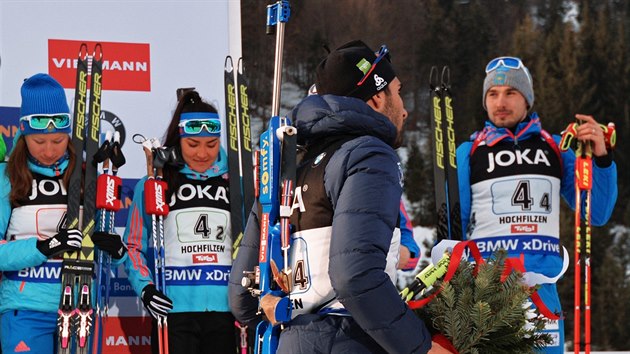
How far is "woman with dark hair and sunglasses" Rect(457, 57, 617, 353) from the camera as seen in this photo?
511 centimetres

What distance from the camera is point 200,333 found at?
496 centimetres

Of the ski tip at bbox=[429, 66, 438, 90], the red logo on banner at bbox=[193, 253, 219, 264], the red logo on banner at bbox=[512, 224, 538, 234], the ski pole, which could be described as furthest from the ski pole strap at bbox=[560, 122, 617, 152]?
the ski pole

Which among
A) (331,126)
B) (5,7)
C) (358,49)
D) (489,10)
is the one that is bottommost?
(331,126)

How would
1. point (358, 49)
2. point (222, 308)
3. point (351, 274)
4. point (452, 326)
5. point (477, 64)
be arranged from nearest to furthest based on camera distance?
1. point (351, 274)
2. point (452, 326)
3. point (358, 49)
4. point (222, 308)
5. point (477, 64)

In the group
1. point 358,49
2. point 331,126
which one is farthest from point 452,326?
point 358,49

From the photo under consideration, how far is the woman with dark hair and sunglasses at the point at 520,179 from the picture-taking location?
16.8ft

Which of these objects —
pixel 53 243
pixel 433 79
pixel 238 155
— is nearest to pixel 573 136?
pixel 433 79

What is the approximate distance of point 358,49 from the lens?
3086 mm

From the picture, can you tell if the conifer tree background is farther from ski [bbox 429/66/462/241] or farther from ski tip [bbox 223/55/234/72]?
ski tip [bbox 223/55/234/72]

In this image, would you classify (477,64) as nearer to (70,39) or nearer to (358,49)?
(70,39)

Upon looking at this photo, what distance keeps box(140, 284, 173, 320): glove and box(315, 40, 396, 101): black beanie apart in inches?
79.6

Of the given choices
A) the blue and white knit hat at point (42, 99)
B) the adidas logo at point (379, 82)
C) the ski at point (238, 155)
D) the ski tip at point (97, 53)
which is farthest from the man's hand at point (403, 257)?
the adidas logo at point (379, 82)

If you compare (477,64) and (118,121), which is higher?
(477,64)

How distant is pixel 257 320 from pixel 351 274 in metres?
0.75
